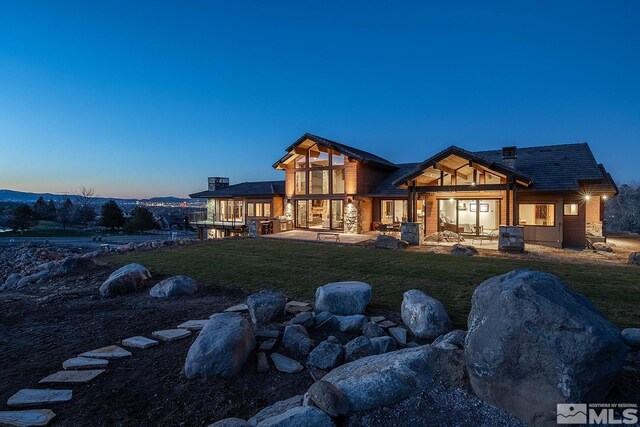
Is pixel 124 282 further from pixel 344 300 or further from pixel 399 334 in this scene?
pixel 399 334

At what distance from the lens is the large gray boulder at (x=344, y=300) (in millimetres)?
5488

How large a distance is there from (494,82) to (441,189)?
32002 mm

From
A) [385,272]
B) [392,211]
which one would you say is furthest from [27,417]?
[392,211]

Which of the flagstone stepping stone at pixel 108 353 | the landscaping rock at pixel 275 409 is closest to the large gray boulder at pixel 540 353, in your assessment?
the landscaping rock at pixel 275 409

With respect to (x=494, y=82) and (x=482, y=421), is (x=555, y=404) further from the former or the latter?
(x=494, y=82)

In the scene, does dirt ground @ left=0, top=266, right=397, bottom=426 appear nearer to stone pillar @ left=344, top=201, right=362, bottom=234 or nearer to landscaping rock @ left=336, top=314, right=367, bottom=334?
landscaping rock @ left=336, top=314, right=367, bottom=334

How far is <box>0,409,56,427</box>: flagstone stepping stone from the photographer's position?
9.43 ft

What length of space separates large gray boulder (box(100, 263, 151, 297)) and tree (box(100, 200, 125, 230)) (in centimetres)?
4173

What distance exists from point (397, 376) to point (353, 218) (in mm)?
17433

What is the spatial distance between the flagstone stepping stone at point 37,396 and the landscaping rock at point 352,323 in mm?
3504

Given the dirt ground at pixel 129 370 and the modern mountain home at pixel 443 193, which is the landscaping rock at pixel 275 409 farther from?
the modern mountain home at pixel 443 193

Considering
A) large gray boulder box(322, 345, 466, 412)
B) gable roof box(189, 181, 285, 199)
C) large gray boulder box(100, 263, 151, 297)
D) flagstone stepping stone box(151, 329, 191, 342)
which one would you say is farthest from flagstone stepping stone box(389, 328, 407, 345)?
gable roof box(189, 181, 285, 199)

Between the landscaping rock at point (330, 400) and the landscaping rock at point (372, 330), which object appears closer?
the landscaping rock at point (330, 400)

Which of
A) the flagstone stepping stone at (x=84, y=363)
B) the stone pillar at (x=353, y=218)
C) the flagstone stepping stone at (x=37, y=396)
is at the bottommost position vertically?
the flagstone stepping stone at (x=37, y=396)
